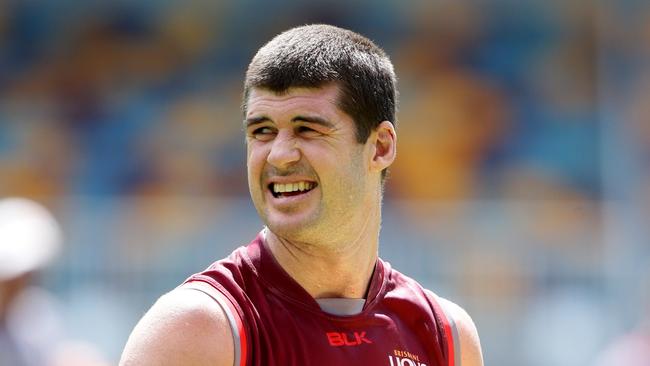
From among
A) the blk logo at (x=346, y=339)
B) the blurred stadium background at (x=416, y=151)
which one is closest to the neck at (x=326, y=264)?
the blk logo at (x=346, y=339)

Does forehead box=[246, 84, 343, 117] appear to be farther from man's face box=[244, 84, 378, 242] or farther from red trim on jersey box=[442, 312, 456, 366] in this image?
red trim on jersey box=[442, 312, 456, 366]

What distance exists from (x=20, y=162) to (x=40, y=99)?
31.7 inches

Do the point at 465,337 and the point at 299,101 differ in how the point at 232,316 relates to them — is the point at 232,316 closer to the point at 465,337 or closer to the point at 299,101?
the point at 299,101

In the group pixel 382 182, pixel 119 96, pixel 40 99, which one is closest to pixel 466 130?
pixel 119 96

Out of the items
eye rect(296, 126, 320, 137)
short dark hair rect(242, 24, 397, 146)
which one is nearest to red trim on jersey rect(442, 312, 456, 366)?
short dark hair rect(242, 24, 397, 146)

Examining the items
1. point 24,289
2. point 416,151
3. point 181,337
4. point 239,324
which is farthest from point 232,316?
point 416,151

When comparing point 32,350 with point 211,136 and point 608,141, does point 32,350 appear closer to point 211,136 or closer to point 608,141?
point 211,136

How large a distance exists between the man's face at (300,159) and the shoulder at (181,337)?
1.21 ft

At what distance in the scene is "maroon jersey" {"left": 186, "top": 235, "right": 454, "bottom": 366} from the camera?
2926 millimetres

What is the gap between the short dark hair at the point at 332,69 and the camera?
305 cm

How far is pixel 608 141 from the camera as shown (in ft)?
35.7

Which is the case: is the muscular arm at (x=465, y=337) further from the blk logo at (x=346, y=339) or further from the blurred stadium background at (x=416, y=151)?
the blurred stadium background at (x=416, y=151)

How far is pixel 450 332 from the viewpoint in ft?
11.1

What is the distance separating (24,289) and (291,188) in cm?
246
